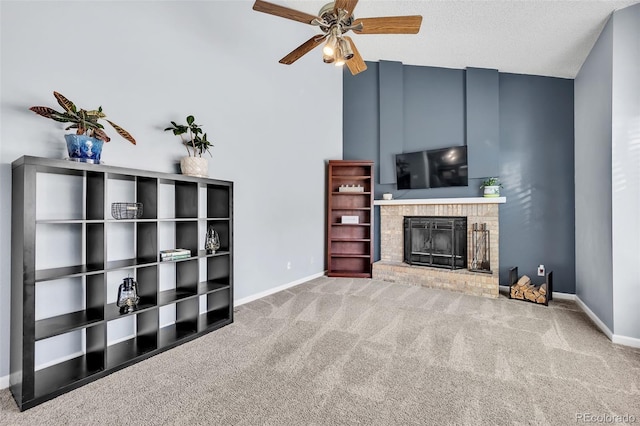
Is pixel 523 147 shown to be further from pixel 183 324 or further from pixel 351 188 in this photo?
pixel 183 324

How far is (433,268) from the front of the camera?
4.66m

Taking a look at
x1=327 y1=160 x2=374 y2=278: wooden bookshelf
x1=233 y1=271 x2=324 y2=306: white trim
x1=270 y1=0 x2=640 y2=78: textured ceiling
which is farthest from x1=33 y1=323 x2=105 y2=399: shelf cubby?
x1=270 y1=0 x2=640 y2=78: textured ceiling

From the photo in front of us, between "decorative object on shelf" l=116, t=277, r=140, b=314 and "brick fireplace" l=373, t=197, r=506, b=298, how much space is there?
3.58 m

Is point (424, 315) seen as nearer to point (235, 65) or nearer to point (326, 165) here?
point (326, 165)

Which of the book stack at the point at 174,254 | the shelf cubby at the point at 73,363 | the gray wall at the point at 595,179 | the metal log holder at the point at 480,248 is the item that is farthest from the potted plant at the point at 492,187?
the shelf cubby at the point at 73,363

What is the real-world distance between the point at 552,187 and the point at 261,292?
4217mm

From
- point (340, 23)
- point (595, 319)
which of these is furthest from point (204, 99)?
point (595, 319)

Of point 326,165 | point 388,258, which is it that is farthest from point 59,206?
point 388,258

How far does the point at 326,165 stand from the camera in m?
5.36

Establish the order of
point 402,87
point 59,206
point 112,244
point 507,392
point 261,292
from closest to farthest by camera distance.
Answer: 1. point 507,392
2. point 59,206
3. point 112,244
4. point 261,292
5. point 402,87

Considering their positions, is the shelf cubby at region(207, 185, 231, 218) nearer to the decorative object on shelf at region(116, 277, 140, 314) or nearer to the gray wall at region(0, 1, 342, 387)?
the gray wall at region(0, 1, 342, 387)

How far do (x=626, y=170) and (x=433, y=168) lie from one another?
2.46 meters

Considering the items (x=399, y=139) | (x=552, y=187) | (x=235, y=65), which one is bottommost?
(x=552, y=187)

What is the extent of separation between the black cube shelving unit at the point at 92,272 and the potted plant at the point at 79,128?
0.40 ft
